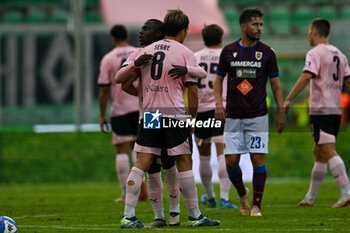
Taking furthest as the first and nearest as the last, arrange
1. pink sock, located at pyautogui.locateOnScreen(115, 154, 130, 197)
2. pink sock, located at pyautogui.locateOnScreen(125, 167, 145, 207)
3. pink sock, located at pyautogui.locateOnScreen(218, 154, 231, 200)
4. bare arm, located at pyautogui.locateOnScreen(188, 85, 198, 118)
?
pink sock, located at pyautogui.locateOnScreen(115, 154, 130, 197) < pink sock, located at pyautogui.locateOnScreen(218, 154, 231, 200) < bare arm, located at pyautogui.locateOnScreen(188, 85, 198, 118) < pink sock, located at pyautogui.locateOnScreen(125, 167, 145, 207)

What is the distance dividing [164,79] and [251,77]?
1.74 metres

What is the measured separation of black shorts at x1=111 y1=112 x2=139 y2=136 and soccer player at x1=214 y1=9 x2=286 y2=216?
10.2 ft

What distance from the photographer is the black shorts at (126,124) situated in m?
12.2

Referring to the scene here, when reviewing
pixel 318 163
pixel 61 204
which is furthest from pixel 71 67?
pixel 318 163

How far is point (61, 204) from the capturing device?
12.0 m

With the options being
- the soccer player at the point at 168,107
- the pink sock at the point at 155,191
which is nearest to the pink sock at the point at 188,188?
the soccer player at the point at 168,107

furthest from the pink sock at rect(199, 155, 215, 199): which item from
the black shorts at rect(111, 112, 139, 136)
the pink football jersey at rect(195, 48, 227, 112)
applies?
the black shorts at rect(111, 112, 139, 136)

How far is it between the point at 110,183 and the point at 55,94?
7.23 metres

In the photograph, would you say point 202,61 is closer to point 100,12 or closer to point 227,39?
point 227,39

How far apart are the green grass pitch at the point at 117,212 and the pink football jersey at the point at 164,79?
114 centimetres

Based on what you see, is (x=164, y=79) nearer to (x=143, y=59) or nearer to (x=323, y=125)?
(x=143, y=59)

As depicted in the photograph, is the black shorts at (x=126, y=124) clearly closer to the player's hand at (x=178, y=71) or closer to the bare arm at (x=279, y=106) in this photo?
the bare arm at (x=279, y=106)

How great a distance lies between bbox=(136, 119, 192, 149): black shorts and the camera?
778 centimetres

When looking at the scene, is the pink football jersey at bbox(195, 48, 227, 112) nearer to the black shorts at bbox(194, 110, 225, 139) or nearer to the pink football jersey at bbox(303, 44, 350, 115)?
the black shorts at bbox(194, 110, 225, 139)
